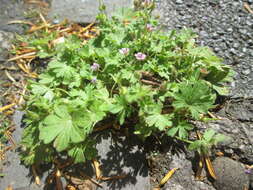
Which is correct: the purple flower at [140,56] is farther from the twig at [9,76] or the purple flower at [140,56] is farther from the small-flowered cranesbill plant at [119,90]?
the twig at [9,76]

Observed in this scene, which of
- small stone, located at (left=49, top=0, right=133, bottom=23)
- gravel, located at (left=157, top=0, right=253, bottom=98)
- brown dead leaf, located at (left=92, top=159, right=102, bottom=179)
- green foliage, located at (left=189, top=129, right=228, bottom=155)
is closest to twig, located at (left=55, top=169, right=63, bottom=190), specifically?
brown dead leaf, located at (left=92, top=159, right=102, bottom=179)

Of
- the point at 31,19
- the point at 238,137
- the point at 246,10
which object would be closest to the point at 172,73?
the point at 238,137

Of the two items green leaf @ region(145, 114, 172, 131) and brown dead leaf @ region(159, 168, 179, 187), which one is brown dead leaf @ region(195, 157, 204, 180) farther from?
green leaf @ region(145, 114, 172, 131)

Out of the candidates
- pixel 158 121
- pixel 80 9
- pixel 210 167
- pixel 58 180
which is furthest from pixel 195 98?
pixel 80 9

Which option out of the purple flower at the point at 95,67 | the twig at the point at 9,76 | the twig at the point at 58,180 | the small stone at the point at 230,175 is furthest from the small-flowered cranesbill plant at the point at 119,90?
the twig at the point at 9,76

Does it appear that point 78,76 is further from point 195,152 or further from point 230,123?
point 230,123

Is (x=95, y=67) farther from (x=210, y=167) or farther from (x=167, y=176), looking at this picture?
(x=210, y=167)
